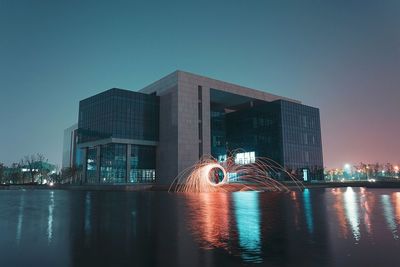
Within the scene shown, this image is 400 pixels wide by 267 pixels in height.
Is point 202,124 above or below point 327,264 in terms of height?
above

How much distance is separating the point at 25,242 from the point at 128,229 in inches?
148

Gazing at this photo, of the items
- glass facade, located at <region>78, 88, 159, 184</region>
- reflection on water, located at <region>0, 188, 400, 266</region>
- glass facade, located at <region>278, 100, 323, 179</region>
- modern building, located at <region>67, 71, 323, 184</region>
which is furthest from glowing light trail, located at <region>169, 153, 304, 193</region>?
reflection on water, located at <region>0, 188, 400, 266</region>

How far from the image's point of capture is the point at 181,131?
88.4m

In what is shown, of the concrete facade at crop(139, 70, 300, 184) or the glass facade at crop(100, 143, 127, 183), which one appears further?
the concrete facade at crop(139, 70, 300, 184)

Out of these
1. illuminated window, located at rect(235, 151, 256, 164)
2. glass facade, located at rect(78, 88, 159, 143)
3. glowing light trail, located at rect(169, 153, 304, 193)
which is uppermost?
glass facade, located at rect(78, 88, 159, 143)

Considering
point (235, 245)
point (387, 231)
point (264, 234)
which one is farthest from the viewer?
point (387, 231)

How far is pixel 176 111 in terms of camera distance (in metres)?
89.6

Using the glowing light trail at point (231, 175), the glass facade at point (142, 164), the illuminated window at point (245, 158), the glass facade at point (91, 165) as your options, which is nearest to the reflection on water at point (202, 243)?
the glowing light trail at point (231, 175)

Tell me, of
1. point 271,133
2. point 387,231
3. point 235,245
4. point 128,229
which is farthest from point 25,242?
point 271,133

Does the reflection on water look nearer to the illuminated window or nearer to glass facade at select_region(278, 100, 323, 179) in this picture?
glass facade at select_region(278, 100, 323, 179)

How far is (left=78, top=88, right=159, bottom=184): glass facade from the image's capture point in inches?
3469

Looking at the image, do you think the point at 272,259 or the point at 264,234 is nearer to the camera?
the point at 272,259

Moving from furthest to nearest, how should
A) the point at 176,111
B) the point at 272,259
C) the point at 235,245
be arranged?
the point at 176,111 < the point at 235,245 < the point at 272,259

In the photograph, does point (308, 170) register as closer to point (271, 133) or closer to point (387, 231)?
point (271, 133)
